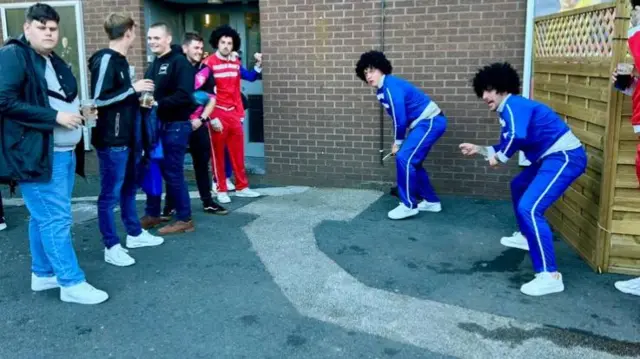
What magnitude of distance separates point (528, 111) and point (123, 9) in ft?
19.2

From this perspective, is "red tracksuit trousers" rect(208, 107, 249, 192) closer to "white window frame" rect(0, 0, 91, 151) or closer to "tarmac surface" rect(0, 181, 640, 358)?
"tarmac surface" rect(0, 181, 640, 358)

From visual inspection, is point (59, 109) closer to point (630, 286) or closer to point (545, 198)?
point (545, 198)

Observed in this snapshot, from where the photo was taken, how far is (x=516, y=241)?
208 inches

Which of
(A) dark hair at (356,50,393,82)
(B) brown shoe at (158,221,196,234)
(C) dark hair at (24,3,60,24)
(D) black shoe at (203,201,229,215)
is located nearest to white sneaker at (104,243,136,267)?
(B) brown shoe at (158,221,196,234)

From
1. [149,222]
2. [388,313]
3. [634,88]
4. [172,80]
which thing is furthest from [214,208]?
[634,88]

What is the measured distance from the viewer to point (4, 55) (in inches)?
144

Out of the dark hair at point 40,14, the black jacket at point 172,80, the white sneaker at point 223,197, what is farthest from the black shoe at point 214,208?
the dark hair at point 40,14

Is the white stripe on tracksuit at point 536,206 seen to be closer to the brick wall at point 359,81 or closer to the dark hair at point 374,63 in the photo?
the dark hair at point 374,63

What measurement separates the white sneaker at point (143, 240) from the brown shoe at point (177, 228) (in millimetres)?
261

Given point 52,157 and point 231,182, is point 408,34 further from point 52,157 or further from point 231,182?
point 52,157

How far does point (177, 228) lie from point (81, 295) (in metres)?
1.66

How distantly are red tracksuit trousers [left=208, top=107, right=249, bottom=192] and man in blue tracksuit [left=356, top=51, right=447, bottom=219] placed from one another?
162cm

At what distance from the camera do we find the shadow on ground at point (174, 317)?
3490mm

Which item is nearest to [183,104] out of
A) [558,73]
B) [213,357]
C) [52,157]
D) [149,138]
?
[149,138]
